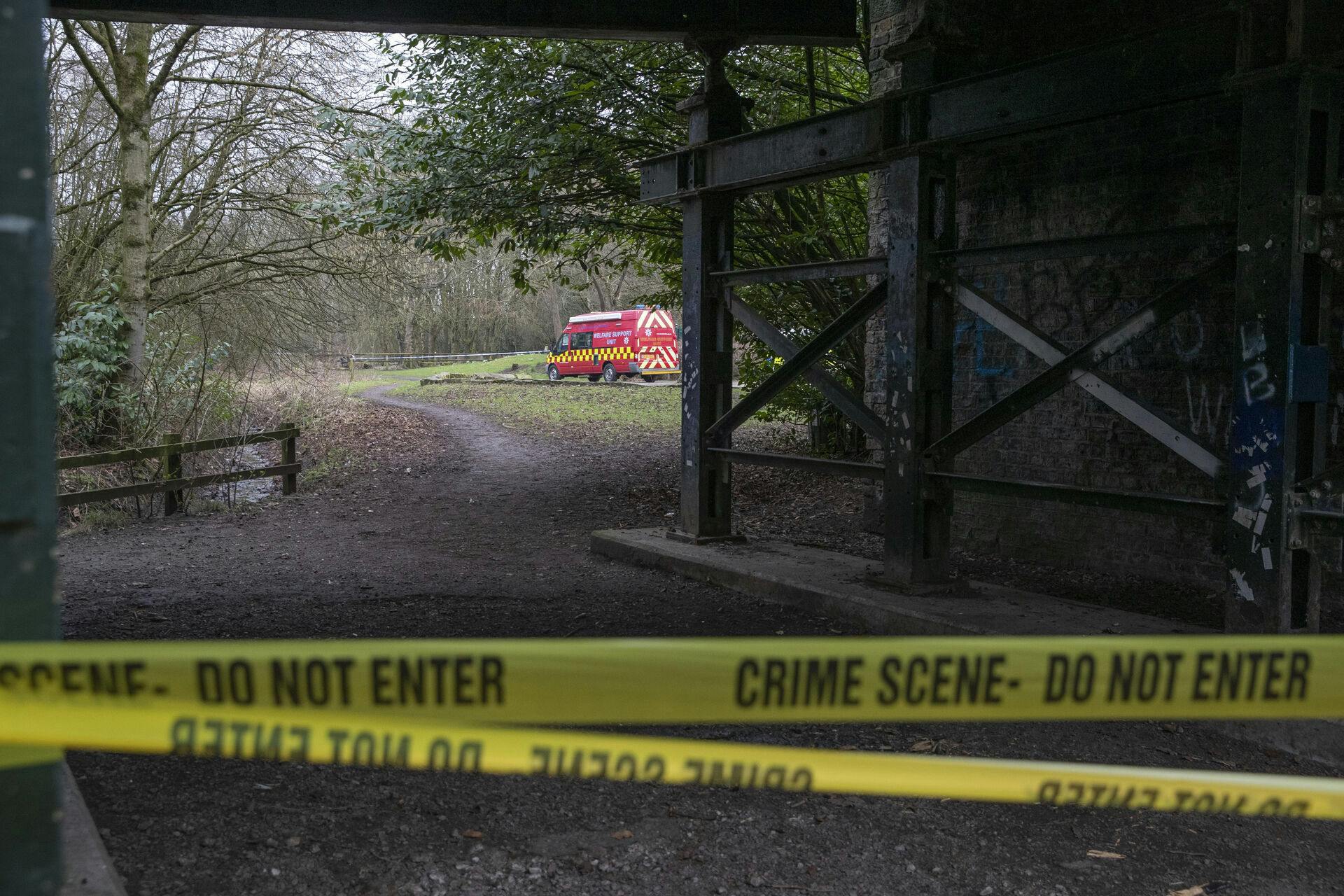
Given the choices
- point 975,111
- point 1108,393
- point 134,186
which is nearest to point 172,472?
point 134,186

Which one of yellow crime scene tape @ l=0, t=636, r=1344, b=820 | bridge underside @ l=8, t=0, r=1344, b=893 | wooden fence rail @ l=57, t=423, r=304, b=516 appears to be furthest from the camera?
wooden fence rail @ l=57, t=423, r=304, b=516

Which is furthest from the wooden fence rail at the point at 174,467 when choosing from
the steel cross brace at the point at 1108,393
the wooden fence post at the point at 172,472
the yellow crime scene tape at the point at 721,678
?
the yellow crime scene tape at the point at 721,678

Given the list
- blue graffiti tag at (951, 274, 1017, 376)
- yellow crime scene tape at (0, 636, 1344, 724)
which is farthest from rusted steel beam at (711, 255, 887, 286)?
yellow crime scene tape at (0, 636, 1344, 724)

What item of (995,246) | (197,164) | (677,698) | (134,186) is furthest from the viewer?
(197,164)

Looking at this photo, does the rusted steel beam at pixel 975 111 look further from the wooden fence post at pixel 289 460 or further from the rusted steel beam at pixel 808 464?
the wooden fence post at pixel 289 460

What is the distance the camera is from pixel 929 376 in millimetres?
6641

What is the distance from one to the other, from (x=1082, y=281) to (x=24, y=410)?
7.72 m

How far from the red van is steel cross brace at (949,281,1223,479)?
111ft

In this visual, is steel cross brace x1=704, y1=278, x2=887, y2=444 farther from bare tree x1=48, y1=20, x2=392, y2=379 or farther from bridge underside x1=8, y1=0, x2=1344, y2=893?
bare tree x1=48, y1=20, x2=392, y2=379

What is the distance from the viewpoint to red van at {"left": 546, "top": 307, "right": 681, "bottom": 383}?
40812 mm

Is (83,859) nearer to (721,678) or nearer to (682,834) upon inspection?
(682,834)

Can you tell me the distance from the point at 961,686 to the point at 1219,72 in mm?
4160

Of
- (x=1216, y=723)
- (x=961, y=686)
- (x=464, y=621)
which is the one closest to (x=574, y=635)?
(x=464, y=621)

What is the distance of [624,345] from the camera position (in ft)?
135
